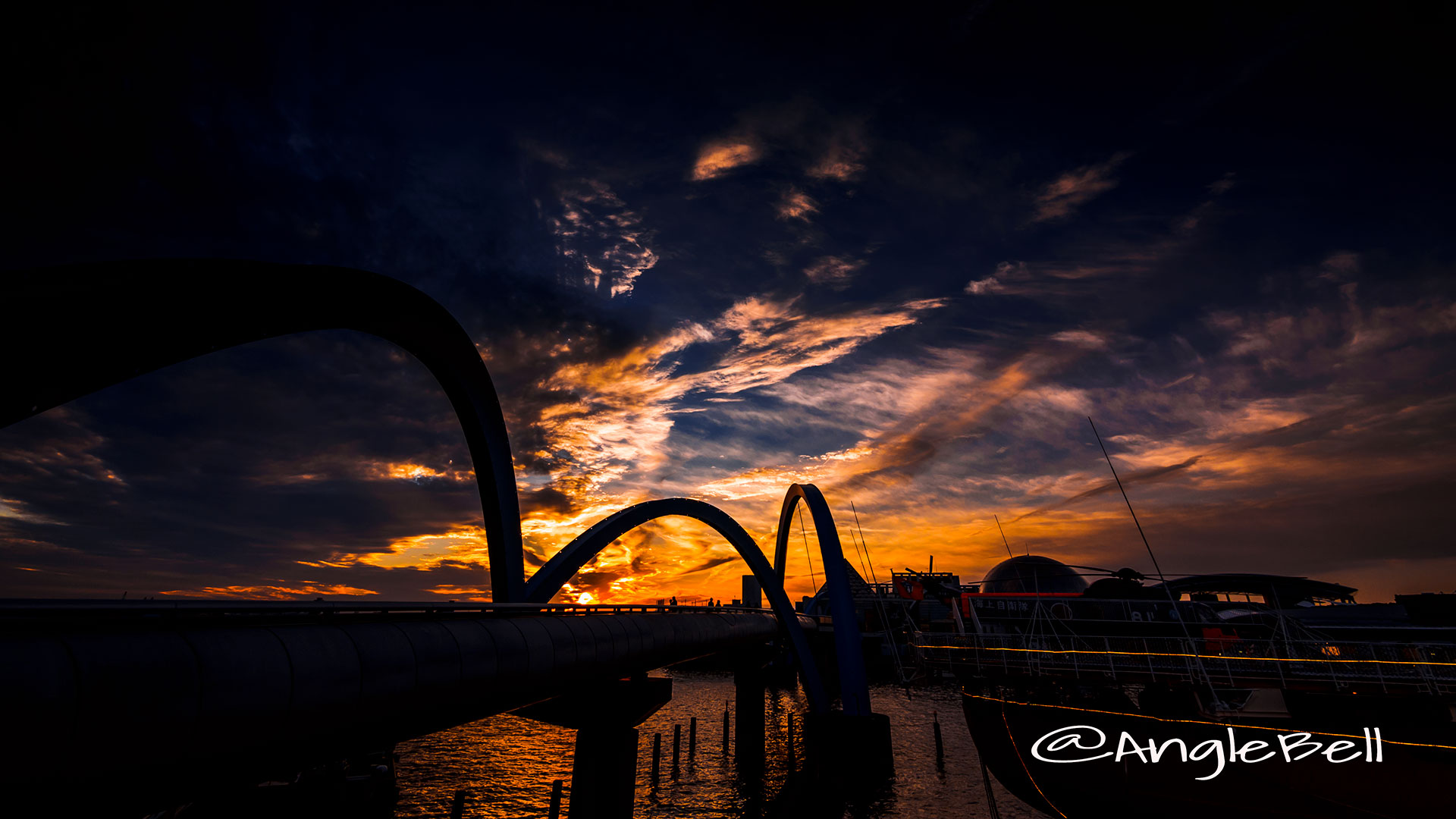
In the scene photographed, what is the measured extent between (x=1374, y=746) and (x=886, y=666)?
76941mm

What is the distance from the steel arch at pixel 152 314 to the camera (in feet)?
37.0

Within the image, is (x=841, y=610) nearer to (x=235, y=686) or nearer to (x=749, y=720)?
(x=749, y=720)

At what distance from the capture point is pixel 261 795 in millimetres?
25609

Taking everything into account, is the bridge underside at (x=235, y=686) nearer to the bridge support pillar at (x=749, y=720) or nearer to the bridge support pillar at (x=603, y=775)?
the bridge support pillar at (x=603, y=775)

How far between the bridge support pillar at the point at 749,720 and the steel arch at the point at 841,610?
30.0 feet

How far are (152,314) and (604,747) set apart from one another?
18738 mm

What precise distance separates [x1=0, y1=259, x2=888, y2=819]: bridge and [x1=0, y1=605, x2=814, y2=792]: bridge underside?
0.08ft

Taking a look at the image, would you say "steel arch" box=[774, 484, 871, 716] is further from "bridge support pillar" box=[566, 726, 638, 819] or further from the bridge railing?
the bridge railing

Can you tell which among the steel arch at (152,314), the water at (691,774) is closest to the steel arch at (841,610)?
the water at (691,774)

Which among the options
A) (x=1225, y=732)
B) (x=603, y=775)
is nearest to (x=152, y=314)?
(x=603, y=775)

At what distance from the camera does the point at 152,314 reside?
1355 cm

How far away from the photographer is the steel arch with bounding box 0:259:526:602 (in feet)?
37.0

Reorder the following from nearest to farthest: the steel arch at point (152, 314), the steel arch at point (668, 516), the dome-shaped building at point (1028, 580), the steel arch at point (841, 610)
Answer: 1. the steel arch at point (152, 314)
2. the steel arch at point (841, 610)
3. the steel arch at point (668, 516)
4. the dome-shaped building at point (1028, 580)

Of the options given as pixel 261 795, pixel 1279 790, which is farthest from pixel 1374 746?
pixel 261 795
